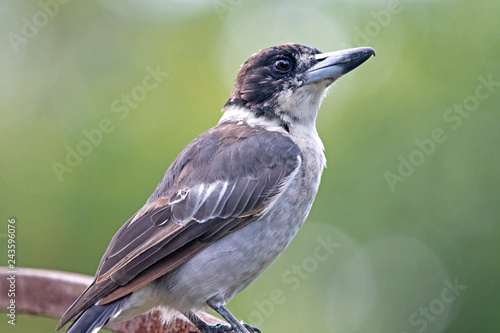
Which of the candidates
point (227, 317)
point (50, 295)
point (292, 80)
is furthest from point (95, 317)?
point (292, 80)

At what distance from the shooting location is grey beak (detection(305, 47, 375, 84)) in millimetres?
3779

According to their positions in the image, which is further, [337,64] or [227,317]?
[337,64]

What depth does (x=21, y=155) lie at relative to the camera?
5.69 m

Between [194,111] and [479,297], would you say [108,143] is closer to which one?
[194,111]

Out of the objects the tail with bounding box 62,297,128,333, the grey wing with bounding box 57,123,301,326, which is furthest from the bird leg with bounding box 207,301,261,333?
the tail with bounding box 62,297,128,333

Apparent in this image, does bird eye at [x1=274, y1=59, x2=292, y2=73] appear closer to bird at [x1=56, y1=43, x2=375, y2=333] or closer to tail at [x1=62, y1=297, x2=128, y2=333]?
bird at [x1=56, y1=43, x2=375, y2=333]

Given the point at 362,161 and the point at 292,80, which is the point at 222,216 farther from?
the point at 362,161

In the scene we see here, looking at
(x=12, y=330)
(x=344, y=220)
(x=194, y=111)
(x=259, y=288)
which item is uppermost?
(x=194, y=111)

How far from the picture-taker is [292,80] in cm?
391

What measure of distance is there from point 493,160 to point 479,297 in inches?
46.1

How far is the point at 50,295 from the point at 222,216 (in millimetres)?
978

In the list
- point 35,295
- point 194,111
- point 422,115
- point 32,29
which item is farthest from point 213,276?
point 32,29

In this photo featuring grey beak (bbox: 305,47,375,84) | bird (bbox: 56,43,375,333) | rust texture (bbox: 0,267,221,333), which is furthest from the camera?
grey beak (bbox: 305,47,375,84)

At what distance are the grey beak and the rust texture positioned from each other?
158 cm
